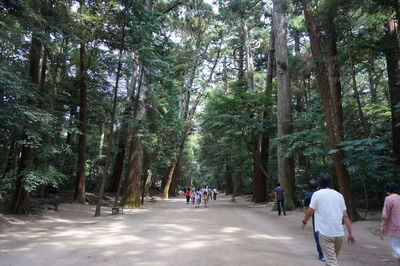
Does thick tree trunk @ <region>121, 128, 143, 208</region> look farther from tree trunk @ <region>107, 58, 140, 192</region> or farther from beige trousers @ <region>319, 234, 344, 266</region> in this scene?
beige trousers @ <region>319, 234, 344, 266</region>

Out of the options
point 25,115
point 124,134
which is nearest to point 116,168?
point 124,134

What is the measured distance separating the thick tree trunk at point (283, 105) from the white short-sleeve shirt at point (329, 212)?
12.2 m

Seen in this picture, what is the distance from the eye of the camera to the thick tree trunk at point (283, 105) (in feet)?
53.8

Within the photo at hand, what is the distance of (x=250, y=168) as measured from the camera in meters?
27.8

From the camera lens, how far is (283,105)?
16969mm

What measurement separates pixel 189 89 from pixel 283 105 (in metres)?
16.0

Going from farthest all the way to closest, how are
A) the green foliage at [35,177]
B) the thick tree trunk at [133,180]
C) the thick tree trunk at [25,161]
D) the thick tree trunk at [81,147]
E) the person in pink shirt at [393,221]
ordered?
1. the thick tree trunk at [133,180]
2. the thick tree trunk at [81,147]
3. the thick tree trunk at [25,161]
4. the green foliage at [35,177]
5. the person in pink shirt at [393,221]

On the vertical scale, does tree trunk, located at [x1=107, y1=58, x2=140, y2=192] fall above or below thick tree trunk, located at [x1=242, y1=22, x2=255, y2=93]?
below

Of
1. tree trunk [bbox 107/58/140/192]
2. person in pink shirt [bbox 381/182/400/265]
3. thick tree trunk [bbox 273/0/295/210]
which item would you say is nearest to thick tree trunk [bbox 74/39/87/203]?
tree trunk [bbox 107/58/140/192]

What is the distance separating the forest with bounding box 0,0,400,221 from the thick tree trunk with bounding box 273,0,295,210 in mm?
71

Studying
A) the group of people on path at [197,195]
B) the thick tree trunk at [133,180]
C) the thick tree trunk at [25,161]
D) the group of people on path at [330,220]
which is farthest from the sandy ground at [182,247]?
the group of people on path at [197,195]

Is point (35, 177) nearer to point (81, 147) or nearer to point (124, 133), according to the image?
point (81, 147)

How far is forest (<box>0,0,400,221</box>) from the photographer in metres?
10.0

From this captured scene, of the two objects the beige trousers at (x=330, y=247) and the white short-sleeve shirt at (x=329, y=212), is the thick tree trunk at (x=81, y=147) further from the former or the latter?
the beige trousers at (x=330, y=247)
